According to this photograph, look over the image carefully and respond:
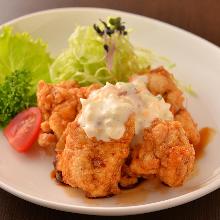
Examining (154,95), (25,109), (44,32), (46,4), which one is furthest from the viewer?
(46,4)

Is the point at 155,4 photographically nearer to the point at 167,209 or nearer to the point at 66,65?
the point at 66,65

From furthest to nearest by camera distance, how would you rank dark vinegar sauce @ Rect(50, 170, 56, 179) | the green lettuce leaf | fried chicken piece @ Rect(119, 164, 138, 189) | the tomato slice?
1. the green lettuce leaf
2. the tomato slice
3. dark vinegar sauce @ Rect(50, 170, 56, 179)
4. fried chicken piece @ Rect(119, 164, 138, 189)

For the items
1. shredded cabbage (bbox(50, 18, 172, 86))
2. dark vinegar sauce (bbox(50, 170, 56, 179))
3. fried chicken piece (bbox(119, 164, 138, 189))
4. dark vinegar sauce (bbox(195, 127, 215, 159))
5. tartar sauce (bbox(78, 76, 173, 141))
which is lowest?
dark vinegar sauce (bbox(195, 127, 215, 159))

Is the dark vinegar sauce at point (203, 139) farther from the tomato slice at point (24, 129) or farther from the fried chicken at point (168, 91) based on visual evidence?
the tomato slice at point (24, 129)

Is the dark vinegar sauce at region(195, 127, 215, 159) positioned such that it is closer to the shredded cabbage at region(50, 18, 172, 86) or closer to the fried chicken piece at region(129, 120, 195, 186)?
the fried chicken piece at region(129, 120, 195, 186)

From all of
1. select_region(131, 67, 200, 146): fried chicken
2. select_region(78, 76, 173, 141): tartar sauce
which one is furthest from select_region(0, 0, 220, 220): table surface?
select_region(78, 76, 173, 141): tartar sauce

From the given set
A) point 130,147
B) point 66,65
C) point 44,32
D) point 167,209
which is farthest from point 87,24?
Result: point 167,209
